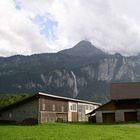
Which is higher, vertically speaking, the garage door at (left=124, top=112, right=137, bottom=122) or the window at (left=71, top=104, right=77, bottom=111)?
the window at (left=71, top=104, right=77, bottom=111)

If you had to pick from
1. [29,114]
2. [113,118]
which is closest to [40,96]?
[29,114]

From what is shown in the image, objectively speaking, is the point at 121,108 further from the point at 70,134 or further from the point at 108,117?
the point at 70,134

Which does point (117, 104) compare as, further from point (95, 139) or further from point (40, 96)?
point (95, 139)

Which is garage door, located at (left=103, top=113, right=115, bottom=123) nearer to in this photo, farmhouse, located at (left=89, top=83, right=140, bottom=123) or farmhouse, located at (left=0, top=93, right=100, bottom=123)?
farmhouse, located at (left=89, top=83, right=140, bottom=123)

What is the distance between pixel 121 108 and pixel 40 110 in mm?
15043

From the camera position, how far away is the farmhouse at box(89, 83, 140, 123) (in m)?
66.8

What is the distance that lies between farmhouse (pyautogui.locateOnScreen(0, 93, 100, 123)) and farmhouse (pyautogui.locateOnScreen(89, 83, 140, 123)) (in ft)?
31.2

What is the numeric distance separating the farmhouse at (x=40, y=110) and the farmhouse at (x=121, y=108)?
951 centimetres

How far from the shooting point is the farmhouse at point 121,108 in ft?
219

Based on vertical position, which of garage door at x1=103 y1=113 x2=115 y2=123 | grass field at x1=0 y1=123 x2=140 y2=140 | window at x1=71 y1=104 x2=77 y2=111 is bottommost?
grass field at x1=0 y1=123 x2=140 y2=140

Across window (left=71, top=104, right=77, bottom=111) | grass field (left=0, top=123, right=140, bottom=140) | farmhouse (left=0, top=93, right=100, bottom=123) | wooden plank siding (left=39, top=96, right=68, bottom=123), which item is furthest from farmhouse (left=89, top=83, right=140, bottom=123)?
grass field (left=0, top=123, right=140, bottom=140)

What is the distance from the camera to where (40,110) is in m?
69.6

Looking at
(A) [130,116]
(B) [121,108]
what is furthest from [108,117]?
(A) [130,116]

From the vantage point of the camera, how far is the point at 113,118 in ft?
221
